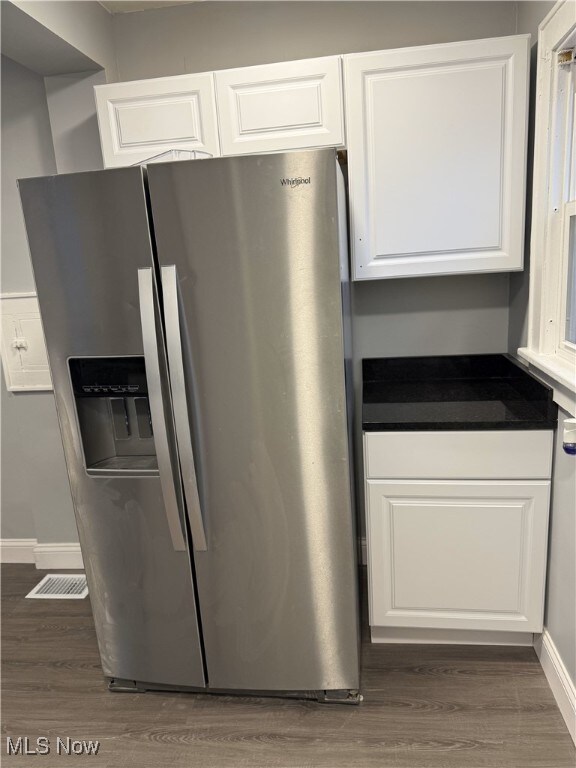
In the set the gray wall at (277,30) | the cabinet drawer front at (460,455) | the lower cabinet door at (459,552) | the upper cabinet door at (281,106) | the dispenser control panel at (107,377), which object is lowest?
the lower cabinet door at (459,552)

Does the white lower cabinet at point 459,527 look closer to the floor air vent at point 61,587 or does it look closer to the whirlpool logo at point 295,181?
the whirlpool logo at point 295,181

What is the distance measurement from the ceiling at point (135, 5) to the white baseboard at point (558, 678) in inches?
112

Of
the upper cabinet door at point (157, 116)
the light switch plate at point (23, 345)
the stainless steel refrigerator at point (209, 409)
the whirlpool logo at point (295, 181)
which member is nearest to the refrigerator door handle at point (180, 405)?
the stainless steel refrigerator at point (209, 409)

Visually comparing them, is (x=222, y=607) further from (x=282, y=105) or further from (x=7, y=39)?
(x=7, y=39)

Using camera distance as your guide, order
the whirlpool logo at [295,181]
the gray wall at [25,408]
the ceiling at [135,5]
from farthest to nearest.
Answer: the gray wall at [25,408] < the ceiling at [135,5] < the whirlpool logo at [295,181]

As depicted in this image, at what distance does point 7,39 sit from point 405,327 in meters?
A: 1.86

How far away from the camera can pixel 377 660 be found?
1924 millimetres

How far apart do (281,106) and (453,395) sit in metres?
1.27

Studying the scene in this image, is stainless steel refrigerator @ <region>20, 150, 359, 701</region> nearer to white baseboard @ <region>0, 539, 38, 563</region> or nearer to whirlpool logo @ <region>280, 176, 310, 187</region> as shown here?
whirlpool logo @ <region>280, 176, 310, 187</region>

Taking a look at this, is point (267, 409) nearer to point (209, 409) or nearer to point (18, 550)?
point (209, 409)

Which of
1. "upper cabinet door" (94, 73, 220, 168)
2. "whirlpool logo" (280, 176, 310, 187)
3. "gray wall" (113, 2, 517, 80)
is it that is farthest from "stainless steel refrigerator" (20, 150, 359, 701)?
"gray wall" (113, 2, 517, 80)

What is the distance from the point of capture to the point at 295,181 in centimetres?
137

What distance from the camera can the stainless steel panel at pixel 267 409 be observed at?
1394mm

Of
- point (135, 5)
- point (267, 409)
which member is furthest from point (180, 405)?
point (135, 5)
